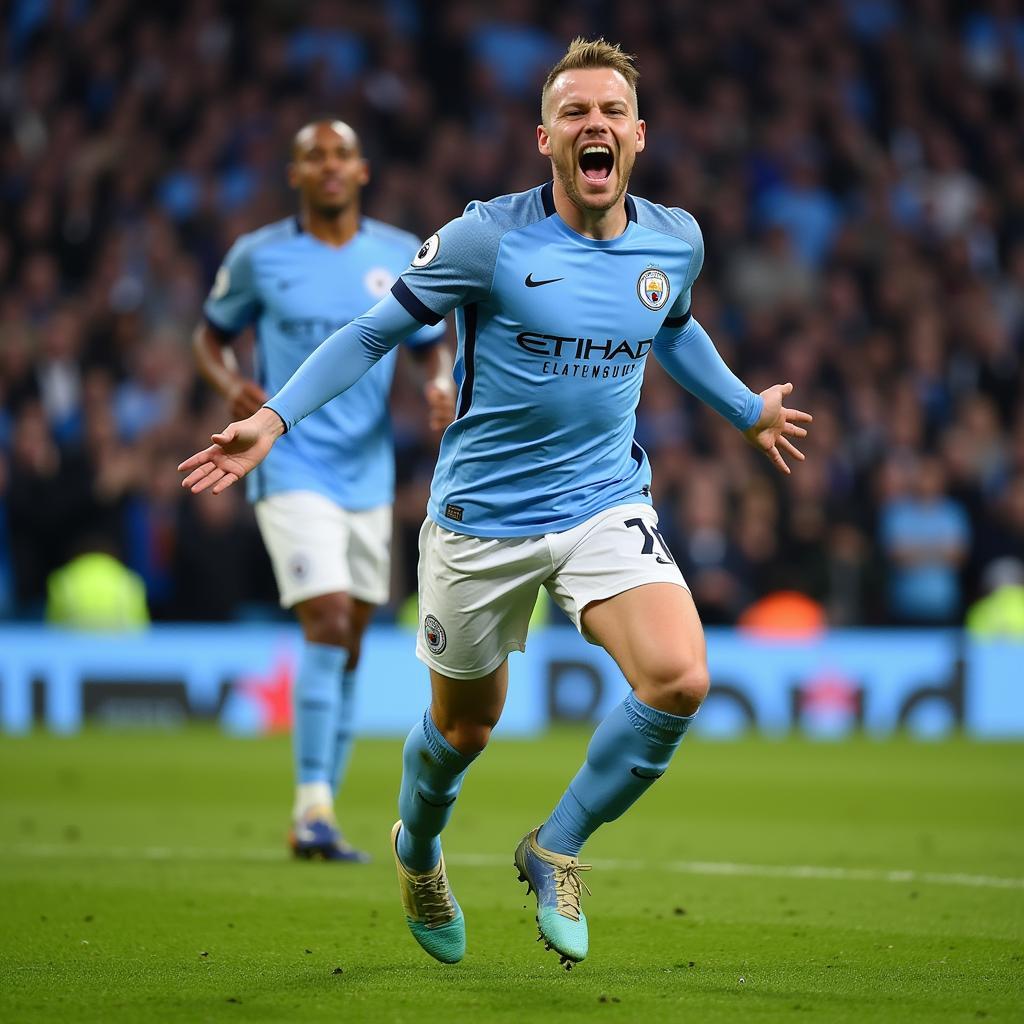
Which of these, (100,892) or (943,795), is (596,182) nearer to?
(100,892)

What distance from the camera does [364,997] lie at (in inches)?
183

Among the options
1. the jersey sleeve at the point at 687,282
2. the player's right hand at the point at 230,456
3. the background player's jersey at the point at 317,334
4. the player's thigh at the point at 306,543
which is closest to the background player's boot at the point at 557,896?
the player's right hand at the point at 230,456

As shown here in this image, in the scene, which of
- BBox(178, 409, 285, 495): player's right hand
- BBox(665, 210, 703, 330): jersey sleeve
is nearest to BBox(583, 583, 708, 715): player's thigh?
BBox(665, 210, 703, 330): jersey sleeve

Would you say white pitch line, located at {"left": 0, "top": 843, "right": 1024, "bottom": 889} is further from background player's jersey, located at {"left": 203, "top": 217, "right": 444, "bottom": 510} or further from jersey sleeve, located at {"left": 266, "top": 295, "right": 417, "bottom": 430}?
jersey sleeve, located at {"left": 266, "top": 295, "right": 417, "bottom": 430}

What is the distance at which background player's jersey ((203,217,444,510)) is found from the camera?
780 centimetres

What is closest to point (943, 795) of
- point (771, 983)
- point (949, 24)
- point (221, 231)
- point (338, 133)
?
point (338, 133)

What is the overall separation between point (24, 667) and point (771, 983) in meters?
10.4

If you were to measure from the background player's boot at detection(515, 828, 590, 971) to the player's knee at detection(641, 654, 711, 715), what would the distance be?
0.50 meters

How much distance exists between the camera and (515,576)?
16.8 feet

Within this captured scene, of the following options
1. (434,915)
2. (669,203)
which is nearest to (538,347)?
(434,915)

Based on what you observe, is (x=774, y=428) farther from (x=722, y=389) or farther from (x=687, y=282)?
(x=687, y=282)

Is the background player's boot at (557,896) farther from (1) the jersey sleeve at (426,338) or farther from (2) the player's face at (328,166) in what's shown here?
(2) the player's face at (328,166)

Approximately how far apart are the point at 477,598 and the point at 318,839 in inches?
101

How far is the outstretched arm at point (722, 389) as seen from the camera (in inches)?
215
